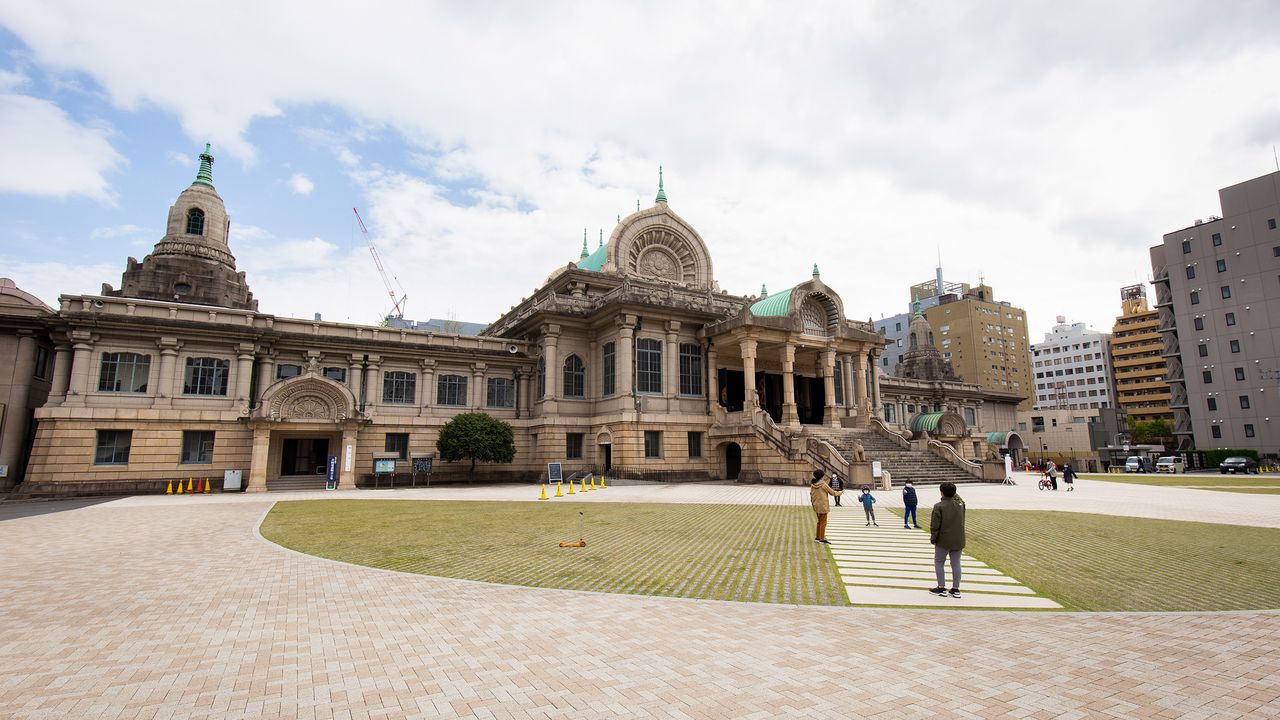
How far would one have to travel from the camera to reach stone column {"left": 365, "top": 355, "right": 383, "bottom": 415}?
40625 millimetres

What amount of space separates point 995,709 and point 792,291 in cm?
3801

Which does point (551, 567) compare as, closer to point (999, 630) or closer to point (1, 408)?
point (999, 630)

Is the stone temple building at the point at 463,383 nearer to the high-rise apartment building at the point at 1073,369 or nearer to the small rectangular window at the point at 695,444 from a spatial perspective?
the small rectangular window at the point at 695,444

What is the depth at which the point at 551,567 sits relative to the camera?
38.9 ft

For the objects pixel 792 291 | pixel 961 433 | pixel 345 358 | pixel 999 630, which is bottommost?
pixel 999 630

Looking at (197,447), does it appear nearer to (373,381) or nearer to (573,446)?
(373,381)

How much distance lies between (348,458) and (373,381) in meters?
6.10

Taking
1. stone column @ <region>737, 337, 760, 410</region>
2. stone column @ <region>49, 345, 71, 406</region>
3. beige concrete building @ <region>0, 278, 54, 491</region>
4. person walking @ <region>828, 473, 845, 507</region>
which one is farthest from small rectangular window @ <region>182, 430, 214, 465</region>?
person walking @ <region>828, 473, 845, 507</region>

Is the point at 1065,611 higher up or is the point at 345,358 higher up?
the point at 345,358

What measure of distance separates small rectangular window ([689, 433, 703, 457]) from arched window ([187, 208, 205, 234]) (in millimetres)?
38004

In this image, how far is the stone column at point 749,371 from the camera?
38.8 meters

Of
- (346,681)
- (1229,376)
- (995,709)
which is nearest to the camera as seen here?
(995,709)

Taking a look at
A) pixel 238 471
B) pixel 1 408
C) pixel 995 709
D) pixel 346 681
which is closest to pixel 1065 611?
pixel 995 709

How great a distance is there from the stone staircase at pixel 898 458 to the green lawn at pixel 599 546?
15.1 m
